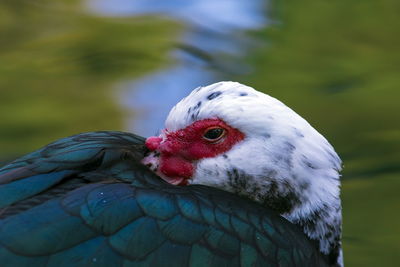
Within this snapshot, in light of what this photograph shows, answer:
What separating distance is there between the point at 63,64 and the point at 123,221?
3.76 meters

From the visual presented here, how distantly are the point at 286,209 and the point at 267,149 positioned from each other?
0.80 ft

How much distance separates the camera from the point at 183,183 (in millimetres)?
3791

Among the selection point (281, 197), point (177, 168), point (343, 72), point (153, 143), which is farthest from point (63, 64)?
point (281, 197)

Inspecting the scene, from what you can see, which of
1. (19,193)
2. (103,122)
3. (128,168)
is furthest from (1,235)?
(103,122)

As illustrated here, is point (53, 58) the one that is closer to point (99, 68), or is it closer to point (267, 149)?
point (99, 68)

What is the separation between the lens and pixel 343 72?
6863 mm

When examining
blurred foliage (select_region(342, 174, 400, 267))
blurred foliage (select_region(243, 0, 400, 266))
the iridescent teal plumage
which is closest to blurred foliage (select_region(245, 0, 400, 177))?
blurred foliage (select_region(243, 0, 400, 266))

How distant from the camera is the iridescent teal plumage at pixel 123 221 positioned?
130 inches

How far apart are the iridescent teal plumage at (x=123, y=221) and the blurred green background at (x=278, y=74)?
1.45 meters

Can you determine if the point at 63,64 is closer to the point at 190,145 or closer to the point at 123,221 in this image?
the point at 190,145

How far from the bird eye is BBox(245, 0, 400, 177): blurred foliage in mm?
2055

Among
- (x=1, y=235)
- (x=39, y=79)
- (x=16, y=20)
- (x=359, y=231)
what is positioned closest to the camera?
(x=1, y=235)

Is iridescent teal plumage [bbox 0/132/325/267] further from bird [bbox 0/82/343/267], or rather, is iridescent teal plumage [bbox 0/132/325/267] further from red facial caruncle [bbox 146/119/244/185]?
red facial caruncle [bbox 146/119/244/185]

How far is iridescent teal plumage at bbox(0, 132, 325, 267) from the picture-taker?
3.30m
